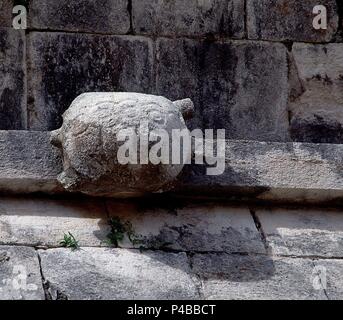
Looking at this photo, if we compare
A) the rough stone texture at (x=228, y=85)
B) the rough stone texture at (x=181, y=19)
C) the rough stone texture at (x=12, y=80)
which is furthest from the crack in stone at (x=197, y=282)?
the rough stone texture at (x=181, y=19)

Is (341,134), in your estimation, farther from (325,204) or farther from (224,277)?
(224,277)

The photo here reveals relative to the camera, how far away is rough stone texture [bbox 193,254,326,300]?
577 cm

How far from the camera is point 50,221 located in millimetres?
6012

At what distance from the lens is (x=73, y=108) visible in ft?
19.7

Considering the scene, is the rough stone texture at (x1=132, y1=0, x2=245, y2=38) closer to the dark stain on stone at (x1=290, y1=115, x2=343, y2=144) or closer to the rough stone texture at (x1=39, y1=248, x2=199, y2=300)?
the dark stain on stone at (x1=290, y1=115, x2=343, y2=144)

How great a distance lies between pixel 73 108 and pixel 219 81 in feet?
4.18

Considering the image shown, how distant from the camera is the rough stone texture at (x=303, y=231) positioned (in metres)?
6.16

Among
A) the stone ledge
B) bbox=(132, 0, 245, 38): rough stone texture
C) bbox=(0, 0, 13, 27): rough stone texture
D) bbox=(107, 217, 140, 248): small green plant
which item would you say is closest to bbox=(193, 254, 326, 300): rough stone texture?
bbox=(107, 217, 140, 248): small green plant

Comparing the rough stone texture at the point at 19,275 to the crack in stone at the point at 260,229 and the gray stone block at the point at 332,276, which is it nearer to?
the crack in stone at the point at 260,229

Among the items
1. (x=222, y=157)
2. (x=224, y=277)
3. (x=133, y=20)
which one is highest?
(x=133, y=20)

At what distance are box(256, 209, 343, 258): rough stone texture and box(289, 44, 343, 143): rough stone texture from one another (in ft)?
2.67

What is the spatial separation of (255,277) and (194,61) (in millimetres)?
A: 1589

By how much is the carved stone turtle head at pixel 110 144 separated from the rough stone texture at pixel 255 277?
43 cm
